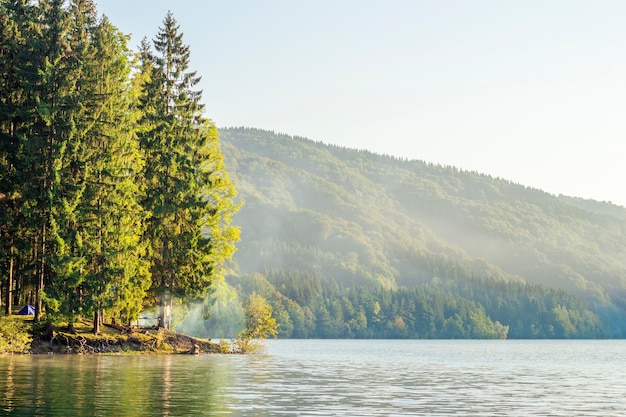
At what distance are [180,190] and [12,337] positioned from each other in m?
21.3

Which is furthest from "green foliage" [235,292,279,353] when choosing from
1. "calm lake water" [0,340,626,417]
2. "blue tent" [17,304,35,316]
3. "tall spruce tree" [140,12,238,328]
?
"calm lake water" [0,340,626,417]

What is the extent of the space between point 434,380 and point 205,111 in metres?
41.7

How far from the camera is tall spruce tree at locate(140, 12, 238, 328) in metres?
77.7

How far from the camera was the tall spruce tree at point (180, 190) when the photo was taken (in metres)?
77.7

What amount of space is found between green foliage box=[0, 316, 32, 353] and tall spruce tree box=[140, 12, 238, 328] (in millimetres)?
15425

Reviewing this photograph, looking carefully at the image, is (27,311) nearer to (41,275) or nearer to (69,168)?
(41,275)

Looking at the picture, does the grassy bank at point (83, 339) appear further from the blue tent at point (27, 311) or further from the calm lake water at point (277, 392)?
the calm lake water at point (277, 392)

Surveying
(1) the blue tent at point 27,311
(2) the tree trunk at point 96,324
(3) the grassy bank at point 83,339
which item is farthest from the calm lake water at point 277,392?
(1) the blue tent at point 27,311

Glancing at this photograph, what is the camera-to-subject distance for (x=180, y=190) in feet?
255

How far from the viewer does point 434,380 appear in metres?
47.5

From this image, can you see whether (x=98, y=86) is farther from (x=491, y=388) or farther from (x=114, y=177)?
(x=491, y=388)

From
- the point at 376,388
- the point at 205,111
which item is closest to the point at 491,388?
the point at 376,388

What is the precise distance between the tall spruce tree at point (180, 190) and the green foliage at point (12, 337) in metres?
15.4

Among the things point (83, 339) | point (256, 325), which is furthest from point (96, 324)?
point (256, 325)
